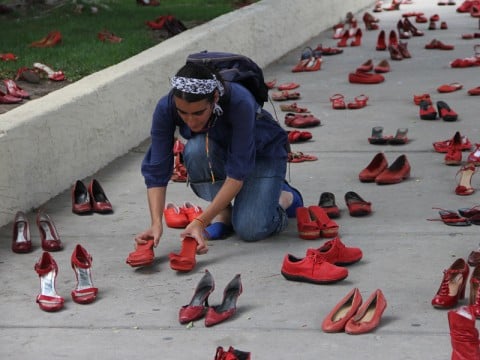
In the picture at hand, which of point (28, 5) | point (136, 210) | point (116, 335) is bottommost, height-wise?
point (28, 5)

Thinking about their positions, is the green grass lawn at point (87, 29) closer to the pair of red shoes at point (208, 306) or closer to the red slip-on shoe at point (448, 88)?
the red slip-on shoe at point (448, 88)

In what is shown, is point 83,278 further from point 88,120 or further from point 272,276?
point 88,120

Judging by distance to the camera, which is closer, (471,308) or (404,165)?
(471,308)

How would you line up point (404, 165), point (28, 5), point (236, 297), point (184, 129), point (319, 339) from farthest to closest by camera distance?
point (28, 5) < point (404, 165) < point (184, 129) < point (236, 297) < point (319, 339)

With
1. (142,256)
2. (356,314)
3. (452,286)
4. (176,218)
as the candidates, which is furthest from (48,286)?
(452,286)

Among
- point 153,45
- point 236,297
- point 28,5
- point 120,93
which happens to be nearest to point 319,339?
point 236,297

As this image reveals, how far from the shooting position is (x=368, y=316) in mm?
5113

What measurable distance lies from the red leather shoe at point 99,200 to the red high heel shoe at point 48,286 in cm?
143

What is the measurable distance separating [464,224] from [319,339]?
1.92 meters

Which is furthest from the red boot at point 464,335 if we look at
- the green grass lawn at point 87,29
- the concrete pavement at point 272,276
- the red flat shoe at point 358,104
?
the red flat shoe at point 358,104

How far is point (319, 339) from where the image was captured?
4973 mm

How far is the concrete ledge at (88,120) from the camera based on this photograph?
23.9 feet

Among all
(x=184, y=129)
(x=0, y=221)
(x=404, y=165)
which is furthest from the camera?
(x=404, y=165)

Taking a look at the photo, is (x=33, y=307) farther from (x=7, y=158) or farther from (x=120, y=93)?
(x=120, y=93)
